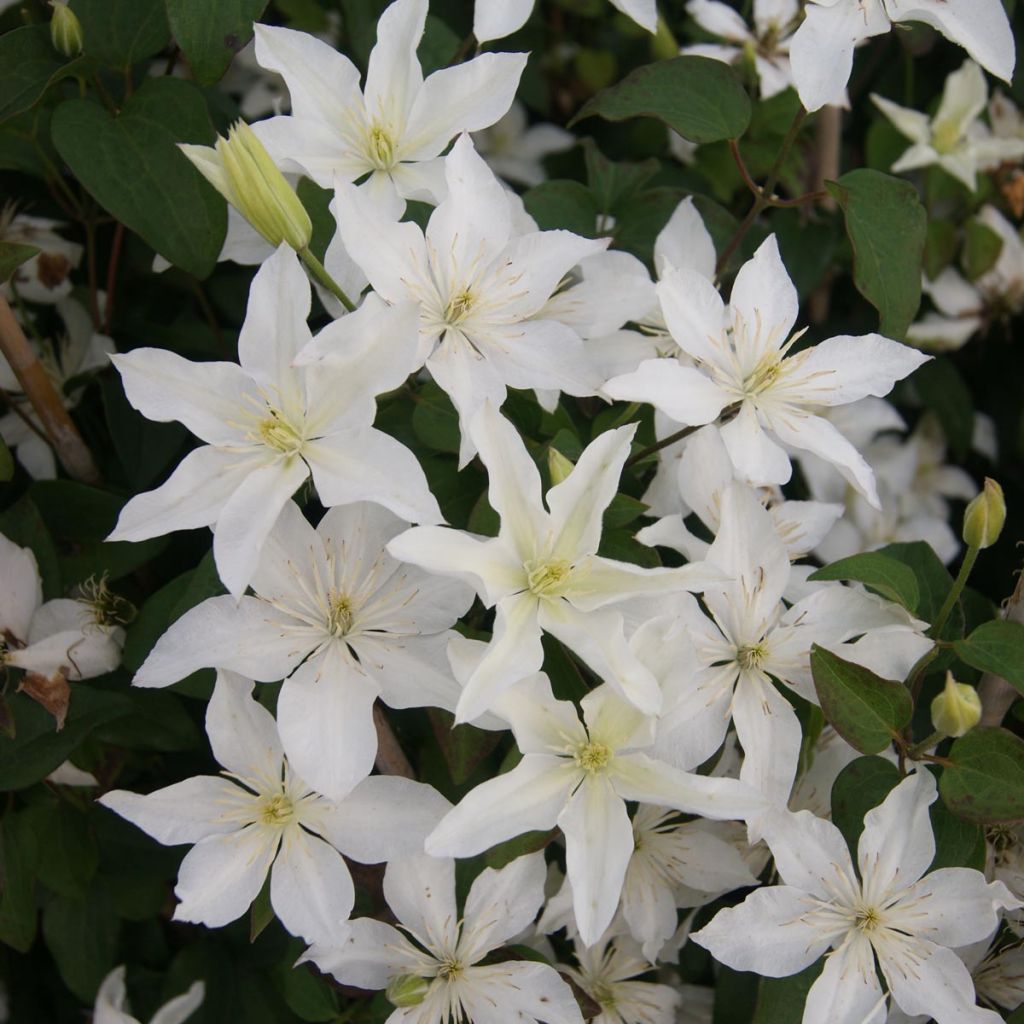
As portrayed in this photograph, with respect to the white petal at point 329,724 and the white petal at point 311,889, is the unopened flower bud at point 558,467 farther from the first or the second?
the white petal at point 311,889

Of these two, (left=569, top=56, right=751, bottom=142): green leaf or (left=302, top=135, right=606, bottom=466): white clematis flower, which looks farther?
(left=569, top=56, right=751, bottom=142): green leaf

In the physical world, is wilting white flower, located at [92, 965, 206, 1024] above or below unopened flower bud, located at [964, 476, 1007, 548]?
below

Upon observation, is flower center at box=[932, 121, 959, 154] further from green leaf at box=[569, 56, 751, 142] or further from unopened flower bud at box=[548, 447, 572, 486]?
unopened flower bud at box=[548, 447, 572, 486]

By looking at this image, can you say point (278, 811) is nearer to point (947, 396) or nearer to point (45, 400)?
point (45, 400)

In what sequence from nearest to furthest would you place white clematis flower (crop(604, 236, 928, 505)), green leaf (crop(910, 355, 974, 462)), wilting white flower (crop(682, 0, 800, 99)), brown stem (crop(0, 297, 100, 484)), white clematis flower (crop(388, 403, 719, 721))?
white clematis flower (crop(388, 403, 719, 721)), white clematis flower (crop(604, 236, 928, 505)), brown stem (crop(0, 297, 100, 484)), wilting white flower (crop(682, 0, 800, 99)), green leaf (crop(910, 355, 974, 462))

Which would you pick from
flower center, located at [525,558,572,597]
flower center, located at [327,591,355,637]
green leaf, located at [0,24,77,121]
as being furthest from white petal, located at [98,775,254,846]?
green leaf, located at [0,24,77,121]

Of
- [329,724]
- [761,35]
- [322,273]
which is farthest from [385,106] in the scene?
[761,35]
